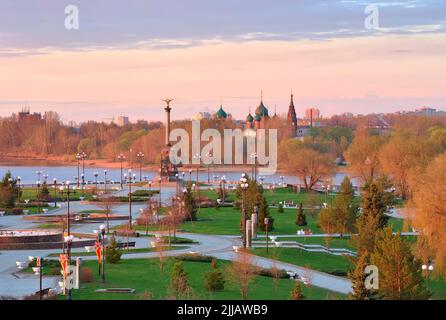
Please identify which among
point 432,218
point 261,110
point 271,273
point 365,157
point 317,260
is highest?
point 261,110

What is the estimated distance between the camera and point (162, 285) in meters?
25.0

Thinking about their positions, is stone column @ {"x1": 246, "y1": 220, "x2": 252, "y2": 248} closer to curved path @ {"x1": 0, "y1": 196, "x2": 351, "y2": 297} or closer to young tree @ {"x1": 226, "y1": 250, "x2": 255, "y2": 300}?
curved path @ {"x1": 0, "y1": 196, "x2": 351, "y2": 297}

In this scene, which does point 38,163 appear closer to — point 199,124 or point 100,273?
point 199,124

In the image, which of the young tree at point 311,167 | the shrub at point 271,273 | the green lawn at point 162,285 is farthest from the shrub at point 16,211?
the young tree at point 311,167

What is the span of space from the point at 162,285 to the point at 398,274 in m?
6.54

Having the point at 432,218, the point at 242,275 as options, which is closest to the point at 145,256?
the point at 242,275

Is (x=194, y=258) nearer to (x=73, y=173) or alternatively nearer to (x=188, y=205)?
(x=188, y=205)

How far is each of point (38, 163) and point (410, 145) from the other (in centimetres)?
8180

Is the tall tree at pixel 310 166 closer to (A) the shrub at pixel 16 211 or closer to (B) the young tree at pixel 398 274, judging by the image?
(A) the shrub at pixel 16 211

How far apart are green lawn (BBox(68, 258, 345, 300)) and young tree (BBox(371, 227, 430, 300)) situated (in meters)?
1.81

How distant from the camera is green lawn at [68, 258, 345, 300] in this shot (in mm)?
23453

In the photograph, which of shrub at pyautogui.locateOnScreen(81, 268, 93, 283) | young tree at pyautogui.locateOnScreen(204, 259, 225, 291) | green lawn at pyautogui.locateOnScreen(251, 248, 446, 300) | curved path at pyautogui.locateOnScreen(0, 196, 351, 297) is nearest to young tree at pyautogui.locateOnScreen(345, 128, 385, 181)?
curved path at pyautogui.locateOnScreen(0, 196, 351, 297)

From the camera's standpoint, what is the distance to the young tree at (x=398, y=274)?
21.9 metres
